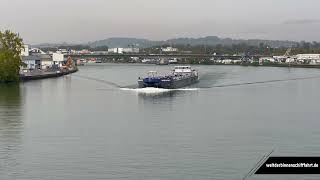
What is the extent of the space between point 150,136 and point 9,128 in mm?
2167

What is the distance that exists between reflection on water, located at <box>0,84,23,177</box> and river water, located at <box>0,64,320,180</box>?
1cm

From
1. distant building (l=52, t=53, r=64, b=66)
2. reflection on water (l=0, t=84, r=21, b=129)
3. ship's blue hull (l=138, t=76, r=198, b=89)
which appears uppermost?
distant building (l=52, t=53, r=64, b=66)

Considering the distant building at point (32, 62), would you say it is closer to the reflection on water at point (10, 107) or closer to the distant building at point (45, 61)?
the distant building at point (45, 61)

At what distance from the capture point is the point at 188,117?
9430 mm

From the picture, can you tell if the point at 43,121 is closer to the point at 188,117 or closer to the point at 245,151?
the point at 188,117

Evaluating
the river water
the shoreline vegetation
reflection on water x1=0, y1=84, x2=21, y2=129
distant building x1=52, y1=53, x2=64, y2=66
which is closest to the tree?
the shoreline vegetation

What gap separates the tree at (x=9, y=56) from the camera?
18375mm

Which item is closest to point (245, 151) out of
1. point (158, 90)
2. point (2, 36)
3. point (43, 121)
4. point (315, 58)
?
point (43, 121)

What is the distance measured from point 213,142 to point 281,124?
6.68 feet

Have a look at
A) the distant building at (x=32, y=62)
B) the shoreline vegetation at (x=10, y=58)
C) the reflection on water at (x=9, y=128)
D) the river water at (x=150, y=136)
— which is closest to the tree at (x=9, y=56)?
the shoreline vegetation at (x=10, y=58)

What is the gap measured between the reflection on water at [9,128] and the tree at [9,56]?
4004 millimetres

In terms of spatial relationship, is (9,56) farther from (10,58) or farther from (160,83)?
(160,83)

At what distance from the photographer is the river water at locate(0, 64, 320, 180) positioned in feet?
17.3

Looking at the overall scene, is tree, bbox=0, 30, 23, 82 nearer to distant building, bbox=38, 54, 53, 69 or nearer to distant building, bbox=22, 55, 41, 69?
distant building, bbox=22, 55, 41, 69
